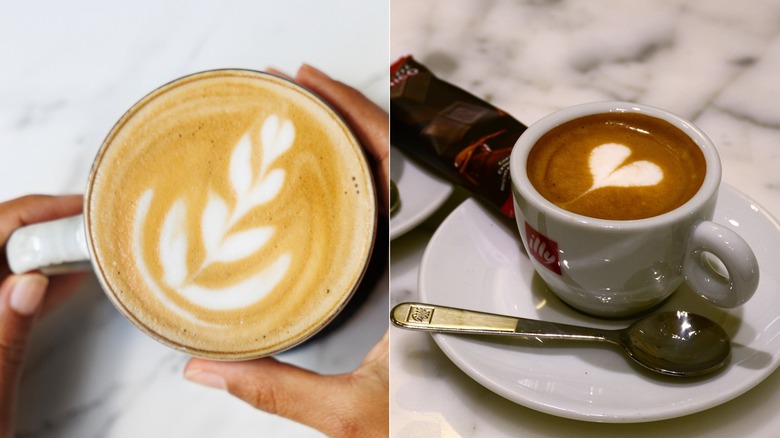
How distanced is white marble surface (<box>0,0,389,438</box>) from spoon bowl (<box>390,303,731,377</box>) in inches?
3.2

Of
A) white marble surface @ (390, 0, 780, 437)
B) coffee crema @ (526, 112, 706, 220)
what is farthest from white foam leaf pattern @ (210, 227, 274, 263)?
coffee crema @ (526, 112, 706, 220)

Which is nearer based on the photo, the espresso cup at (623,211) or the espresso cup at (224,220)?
the espresso cup at (623,211)

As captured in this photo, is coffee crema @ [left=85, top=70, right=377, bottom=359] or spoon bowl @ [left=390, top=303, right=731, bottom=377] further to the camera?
coffee crema @ [left=85, top=70, right=377, bottom=359]

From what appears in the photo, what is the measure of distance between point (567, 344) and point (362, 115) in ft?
0.85

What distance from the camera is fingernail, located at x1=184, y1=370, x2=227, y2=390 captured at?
493mm

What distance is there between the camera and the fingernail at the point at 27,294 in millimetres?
499

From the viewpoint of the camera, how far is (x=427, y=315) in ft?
1.45

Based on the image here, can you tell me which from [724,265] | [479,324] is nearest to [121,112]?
[479,324]

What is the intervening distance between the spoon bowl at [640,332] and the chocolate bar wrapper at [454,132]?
0.38ft

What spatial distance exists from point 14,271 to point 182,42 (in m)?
0.23

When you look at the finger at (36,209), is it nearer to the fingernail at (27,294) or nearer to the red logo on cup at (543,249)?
the fingernail at (27,294)

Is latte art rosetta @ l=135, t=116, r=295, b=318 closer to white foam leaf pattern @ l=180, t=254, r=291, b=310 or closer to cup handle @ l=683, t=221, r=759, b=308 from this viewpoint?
white foam leaf pattern @ l=180, t=254, r=291, b=310

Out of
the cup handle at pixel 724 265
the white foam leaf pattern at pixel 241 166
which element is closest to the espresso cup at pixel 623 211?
the cup handle at pixel 724 265

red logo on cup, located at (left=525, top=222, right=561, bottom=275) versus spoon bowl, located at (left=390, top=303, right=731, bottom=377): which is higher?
red logo on cup, located at (left=525, top=222, right=561, bottom=275)
